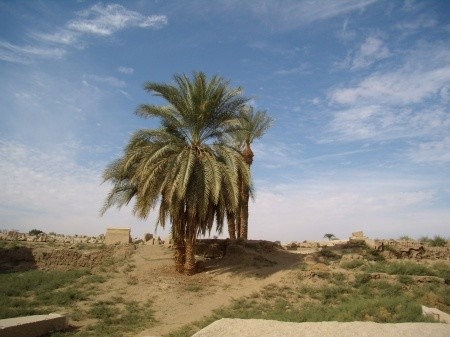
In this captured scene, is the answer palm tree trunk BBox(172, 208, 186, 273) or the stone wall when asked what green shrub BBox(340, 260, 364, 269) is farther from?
the stone wall

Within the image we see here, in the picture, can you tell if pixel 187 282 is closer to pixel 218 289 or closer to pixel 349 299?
pixel 218 289

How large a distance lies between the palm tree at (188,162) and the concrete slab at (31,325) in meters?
6.00

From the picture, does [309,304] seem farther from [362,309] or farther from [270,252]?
[270,252]

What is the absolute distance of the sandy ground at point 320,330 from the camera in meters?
5.72

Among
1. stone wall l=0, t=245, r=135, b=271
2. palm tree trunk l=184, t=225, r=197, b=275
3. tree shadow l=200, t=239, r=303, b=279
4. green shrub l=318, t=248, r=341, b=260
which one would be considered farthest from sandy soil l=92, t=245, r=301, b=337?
green shrub l=318, t=248, r=341, b=260

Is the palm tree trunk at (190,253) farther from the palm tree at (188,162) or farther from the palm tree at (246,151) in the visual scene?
the palm tree at (246,151)

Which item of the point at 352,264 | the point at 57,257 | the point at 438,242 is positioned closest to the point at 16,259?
the point at 57,257

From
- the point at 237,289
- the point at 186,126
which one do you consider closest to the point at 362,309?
the point at 237,289

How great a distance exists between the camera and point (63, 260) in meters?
17.2

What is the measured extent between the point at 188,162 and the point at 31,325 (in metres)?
7.77

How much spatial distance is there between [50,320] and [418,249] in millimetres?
17193

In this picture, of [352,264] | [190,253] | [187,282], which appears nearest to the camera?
[187,282]

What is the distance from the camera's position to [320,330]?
237 inches

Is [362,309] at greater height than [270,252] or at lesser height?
lesser
